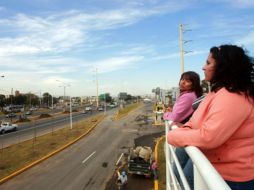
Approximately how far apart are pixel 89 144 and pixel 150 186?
59.9ft

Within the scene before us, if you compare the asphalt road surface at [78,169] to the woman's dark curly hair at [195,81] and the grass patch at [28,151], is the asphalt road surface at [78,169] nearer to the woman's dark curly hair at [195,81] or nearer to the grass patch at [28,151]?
the grass patch at [28,151]

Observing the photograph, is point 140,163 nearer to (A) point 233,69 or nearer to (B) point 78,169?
(B) point 78,169

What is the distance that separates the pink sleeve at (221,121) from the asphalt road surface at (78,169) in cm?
2024

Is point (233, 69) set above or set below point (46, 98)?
below

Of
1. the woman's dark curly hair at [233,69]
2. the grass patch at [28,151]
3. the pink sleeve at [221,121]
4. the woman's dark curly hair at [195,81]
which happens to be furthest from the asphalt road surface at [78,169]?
the pink sleeve at [221,121]

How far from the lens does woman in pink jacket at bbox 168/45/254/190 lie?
2.24 m

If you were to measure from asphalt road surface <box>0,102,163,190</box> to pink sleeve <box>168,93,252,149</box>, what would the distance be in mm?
20236

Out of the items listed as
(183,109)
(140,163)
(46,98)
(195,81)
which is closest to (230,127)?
(183,109)

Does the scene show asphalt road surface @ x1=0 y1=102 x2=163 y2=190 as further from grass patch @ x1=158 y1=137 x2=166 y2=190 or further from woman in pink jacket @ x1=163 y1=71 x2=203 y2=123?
woman in pink jacket @ x1=163 y1=71 x2=203 y2=123

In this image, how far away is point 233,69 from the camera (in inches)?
102

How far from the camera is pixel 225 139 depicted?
2.25 metres

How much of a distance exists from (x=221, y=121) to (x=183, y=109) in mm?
2233

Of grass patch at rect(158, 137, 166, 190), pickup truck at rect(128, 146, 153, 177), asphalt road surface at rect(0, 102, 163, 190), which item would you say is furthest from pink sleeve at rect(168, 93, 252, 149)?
pickup truck at rect(128, 146, 153, 177)

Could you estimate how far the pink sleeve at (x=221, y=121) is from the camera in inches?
87.4
